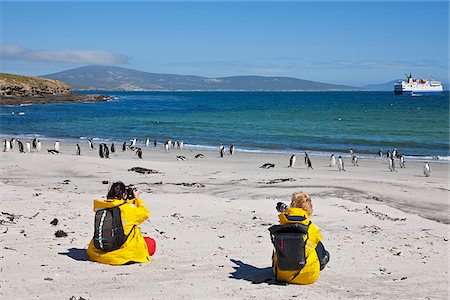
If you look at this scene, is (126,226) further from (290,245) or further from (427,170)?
(427,170)

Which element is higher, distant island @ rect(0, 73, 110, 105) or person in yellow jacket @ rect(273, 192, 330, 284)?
distant island @ rect(0, 73, 110, 105)

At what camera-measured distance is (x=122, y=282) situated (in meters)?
5.90

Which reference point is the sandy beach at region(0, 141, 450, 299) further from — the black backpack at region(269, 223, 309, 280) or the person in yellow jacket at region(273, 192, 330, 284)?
the black backpack at region(269, 223, 309, 280)

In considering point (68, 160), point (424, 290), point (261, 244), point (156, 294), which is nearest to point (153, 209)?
point (261, 244)

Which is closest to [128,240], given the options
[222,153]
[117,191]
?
[117,191]

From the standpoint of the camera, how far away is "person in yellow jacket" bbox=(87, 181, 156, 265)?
6.37 metres

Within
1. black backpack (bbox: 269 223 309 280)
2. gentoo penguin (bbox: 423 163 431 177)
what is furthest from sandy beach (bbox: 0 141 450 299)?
gentoo penguin (bbox: 423 163 431 177)

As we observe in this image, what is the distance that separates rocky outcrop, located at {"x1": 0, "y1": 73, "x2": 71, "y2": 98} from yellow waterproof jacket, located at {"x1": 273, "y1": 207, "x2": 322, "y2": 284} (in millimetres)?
84583

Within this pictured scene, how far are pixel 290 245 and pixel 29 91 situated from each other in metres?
94.1

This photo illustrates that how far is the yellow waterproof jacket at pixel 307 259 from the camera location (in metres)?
5.85

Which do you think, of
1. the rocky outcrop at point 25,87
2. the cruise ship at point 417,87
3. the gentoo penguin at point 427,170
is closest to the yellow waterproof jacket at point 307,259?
the gentoo penguin at point 427,170

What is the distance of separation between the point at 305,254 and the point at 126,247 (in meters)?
1.99

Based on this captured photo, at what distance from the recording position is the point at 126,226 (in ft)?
21.0

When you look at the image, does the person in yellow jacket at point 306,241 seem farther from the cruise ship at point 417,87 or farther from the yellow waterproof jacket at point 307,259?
the cruise ship at point 417,87
